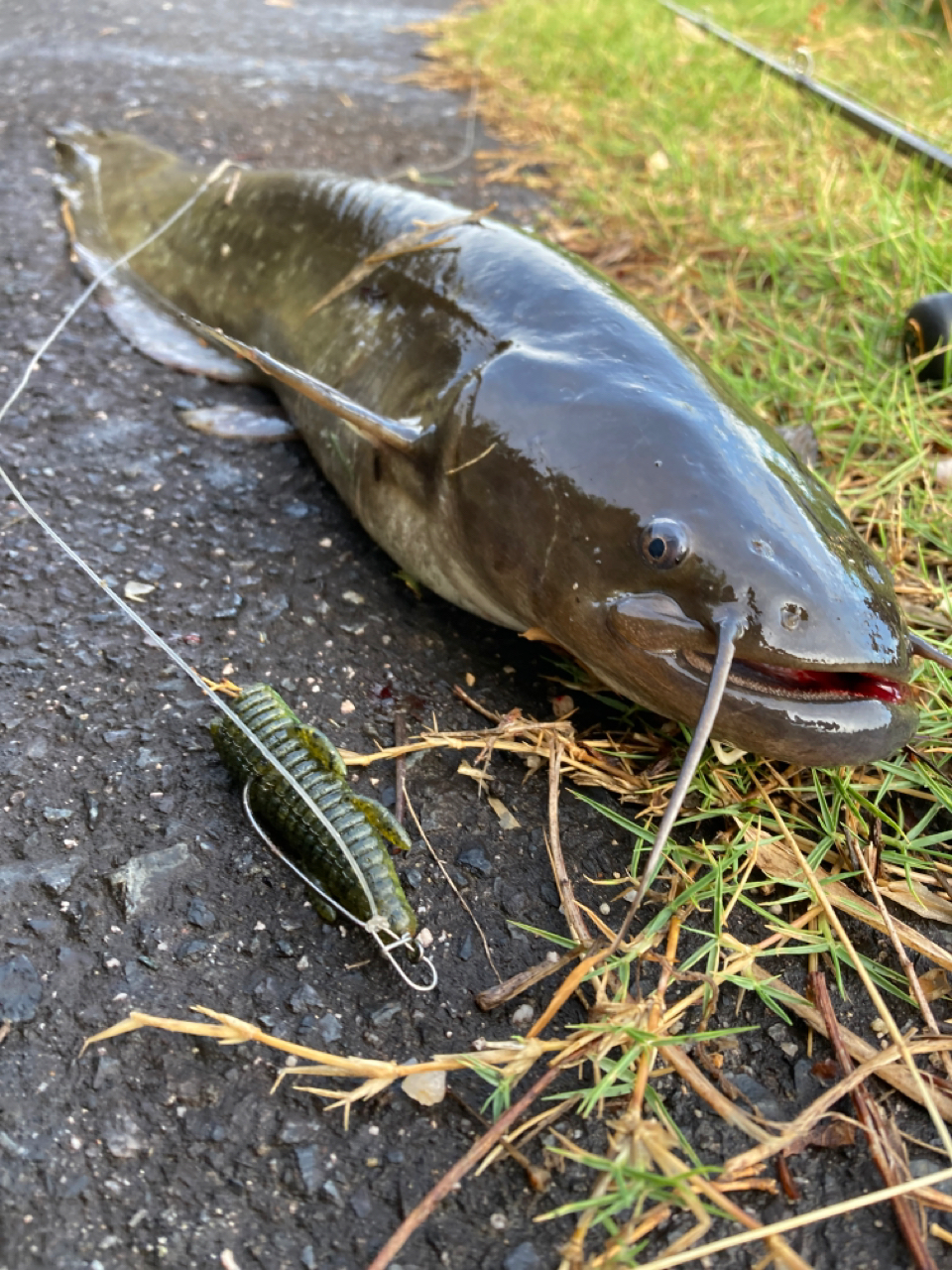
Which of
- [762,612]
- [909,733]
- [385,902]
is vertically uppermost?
[762,612]

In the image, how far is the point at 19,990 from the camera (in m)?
1.42

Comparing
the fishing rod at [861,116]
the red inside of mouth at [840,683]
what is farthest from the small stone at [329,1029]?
the fishing rod at [861,116]

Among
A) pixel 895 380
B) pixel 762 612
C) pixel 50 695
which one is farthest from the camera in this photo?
pixel 895 380

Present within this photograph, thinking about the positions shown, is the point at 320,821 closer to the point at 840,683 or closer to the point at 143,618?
the point at 143,618

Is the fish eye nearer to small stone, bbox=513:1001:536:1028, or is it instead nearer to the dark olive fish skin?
the dark olive fish skin

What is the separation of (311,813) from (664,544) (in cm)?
75

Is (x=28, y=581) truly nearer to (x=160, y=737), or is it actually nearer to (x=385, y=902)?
(x=160, y=737)

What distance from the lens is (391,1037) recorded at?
4.72 feet

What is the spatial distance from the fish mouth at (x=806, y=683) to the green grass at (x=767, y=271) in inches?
9.9

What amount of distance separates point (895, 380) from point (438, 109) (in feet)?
13.0

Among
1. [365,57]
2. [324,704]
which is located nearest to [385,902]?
[324,704]

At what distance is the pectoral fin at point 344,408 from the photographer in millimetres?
1971

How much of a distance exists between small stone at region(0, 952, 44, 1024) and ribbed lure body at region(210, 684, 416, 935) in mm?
423

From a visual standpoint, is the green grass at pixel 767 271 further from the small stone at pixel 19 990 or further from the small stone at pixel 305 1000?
the small stone at pixel 19 990
